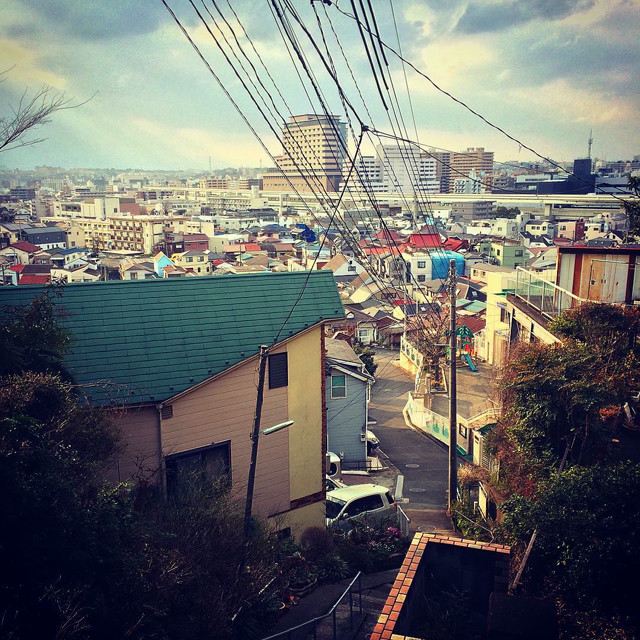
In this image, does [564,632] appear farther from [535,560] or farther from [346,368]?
[346,368]

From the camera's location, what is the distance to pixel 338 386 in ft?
57.3

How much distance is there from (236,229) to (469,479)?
75945mm

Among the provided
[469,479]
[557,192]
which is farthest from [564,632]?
[557,192]

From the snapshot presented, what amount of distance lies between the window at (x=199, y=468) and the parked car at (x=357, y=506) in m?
2.81

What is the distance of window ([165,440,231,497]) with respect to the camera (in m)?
7.91

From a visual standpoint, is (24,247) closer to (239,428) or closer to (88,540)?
(239,428)

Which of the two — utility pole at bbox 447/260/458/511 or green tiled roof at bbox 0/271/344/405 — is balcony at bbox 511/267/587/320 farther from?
green tiled roof at bbox 0/271/344/405

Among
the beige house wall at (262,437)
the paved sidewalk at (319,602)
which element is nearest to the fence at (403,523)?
the beige house wall at (262,437)

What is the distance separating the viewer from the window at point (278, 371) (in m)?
9.36

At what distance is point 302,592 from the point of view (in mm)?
7691

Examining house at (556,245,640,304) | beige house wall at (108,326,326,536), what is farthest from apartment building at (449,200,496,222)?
beige house wall at (108,326,326,536)

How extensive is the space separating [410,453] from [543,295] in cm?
655

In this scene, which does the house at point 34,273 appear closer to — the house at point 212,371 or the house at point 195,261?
Answer: the house at point 195,261

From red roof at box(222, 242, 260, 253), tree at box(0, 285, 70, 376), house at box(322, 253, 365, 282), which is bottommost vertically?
house at box(322, 253, 365, 282)
